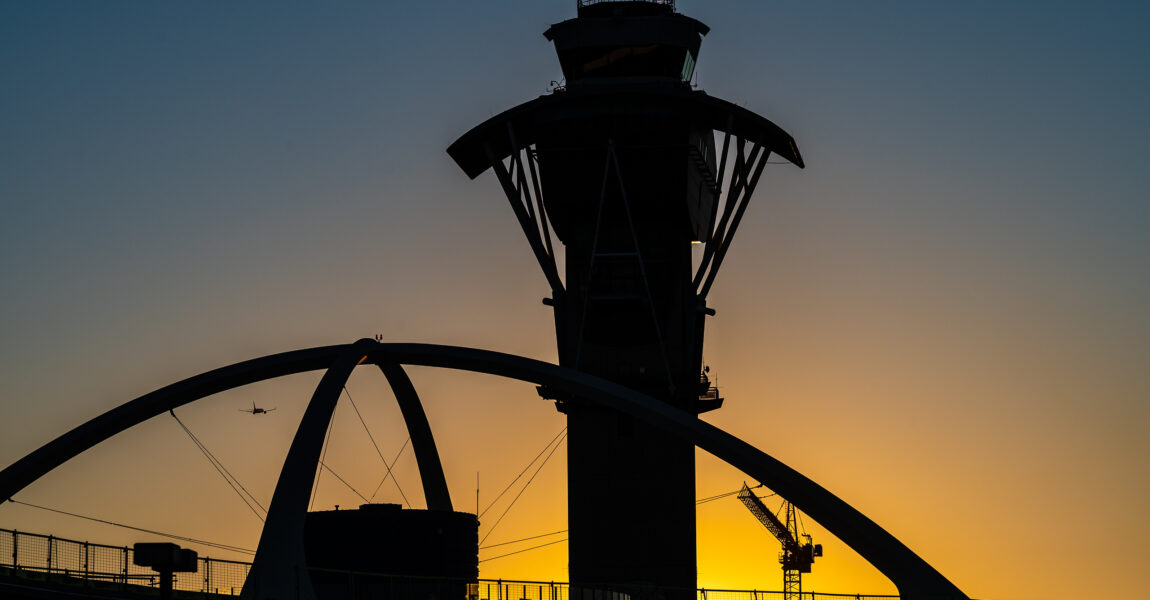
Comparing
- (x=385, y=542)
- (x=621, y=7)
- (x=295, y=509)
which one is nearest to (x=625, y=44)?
(x=621, y=7)

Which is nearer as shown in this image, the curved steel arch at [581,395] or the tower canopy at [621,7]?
the curved steel arch at [581,395]

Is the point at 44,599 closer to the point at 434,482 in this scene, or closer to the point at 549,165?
the point at 434,482

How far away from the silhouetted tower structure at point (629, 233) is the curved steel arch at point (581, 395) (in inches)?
618

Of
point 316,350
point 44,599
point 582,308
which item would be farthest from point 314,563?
point 44,599

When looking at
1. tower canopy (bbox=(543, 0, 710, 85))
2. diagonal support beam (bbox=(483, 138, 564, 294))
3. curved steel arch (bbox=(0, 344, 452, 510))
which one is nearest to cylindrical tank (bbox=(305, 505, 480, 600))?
curved steel arch (bbox=(0, 344, 452, 510))

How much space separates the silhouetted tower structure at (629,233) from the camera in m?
97.6

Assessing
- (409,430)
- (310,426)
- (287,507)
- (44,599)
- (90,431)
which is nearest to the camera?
(44,599)

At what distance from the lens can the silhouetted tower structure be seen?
320 ft

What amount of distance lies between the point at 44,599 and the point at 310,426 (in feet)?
76.0

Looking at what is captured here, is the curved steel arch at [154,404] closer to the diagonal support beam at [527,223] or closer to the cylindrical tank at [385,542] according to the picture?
the cylindrical tank at [385,542]

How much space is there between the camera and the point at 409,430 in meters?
95.8

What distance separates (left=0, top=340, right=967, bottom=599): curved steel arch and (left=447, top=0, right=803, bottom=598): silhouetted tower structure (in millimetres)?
15709

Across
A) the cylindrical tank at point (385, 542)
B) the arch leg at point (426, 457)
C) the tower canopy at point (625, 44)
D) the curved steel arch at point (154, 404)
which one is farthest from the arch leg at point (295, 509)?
the tower canopy at point (625, 44)

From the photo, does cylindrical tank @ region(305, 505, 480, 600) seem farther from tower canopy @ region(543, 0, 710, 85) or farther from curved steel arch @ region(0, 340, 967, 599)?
tower canopy @ region(543, 0, 710, 85)
